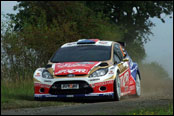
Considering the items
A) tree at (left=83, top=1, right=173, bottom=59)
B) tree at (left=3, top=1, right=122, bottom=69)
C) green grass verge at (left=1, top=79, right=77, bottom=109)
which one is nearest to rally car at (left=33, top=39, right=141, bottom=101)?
green grass verge at (left=1, top=79, right=77, bottom=109)

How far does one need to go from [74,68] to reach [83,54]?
4.59ft

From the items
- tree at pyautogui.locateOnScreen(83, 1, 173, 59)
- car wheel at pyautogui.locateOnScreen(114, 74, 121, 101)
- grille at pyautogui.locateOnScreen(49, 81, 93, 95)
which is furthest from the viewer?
tree at pyautogui.locateOnScreen(83, 1, 173, 59)

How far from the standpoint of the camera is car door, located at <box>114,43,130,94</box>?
16575 millimetres

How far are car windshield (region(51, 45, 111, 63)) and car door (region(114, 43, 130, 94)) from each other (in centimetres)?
36

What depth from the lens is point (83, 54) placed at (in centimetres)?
1681

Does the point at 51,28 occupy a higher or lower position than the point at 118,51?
higher

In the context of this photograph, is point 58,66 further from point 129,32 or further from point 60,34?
point 129,32

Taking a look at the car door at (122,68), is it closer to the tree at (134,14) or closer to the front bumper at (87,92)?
the front bumper at (87,92)

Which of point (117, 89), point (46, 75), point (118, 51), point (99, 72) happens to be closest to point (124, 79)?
point (118, 51)

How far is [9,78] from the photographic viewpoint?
2055 cm

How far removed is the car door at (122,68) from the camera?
1658 cm

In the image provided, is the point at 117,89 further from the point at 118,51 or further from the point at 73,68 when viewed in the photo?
the point at 118,51

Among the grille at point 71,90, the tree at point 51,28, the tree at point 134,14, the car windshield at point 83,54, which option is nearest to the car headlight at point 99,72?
the grille at point 71,90

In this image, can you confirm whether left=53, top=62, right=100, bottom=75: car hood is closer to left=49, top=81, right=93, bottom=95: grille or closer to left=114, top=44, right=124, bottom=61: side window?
left=49, top=81, right=93, bottom=95: grille
